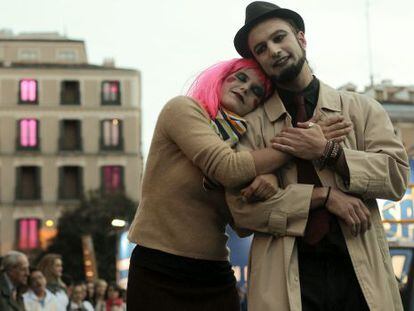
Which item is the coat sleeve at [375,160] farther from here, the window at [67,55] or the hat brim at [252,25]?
the window at [67,55]

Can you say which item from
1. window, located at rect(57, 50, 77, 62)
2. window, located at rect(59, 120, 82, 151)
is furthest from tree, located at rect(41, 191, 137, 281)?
window, located at rect(57, 50, 77, 62)

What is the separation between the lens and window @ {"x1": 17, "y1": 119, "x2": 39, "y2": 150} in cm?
5678

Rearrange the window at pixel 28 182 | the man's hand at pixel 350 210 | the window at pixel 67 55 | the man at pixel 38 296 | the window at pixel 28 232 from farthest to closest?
the window at pixel 67 55
the window at pixel 28 182
the window at pixel 28 232
the man at pixel 38 296
the man's hand at pixel 350 210

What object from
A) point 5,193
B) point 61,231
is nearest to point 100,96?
point 5,193

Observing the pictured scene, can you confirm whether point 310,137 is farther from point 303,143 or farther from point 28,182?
point 28,182

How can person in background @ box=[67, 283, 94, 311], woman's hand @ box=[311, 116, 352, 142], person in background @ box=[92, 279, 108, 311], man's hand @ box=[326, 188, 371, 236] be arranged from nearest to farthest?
man's hand @ box=[326, 188, 371, 236]
woman's hand @ box=[311, 116, 352, 142]
person in background @ box=[67, 283, 94, 311]
person in background @ box=[92, 279, 108, 311]

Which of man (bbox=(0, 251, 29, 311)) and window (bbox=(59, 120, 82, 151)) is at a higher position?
man (bbox=(0, 251, 29, 311))

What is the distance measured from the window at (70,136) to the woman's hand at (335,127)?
54.7 metres

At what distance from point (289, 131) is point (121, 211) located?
147 ft

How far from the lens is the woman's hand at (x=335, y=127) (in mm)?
2965

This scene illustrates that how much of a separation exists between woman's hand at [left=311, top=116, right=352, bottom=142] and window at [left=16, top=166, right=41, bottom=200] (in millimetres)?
54129

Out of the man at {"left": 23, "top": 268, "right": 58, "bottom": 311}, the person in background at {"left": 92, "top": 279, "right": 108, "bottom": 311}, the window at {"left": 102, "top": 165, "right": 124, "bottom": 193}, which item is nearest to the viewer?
the man at {"left": 23, "top": 268, "right": 58, "bottom": 311}

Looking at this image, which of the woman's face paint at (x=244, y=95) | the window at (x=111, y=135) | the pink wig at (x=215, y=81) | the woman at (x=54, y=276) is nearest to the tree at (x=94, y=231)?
the window at (x=111, y=135)

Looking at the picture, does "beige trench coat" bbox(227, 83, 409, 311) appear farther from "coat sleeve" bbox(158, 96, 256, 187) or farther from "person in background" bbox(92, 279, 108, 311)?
"person in background" bbox(92, 279, 108, 311)
